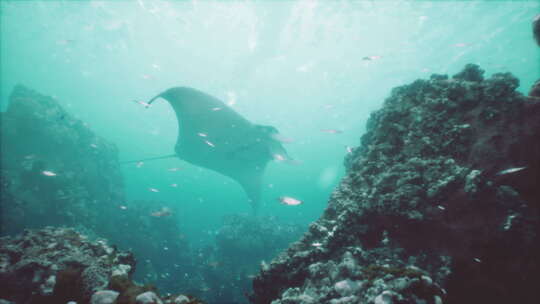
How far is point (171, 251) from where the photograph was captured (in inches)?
558

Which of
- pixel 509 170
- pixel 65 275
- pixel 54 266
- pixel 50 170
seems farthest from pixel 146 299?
pixel 50 170

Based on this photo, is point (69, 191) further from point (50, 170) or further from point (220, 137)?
point (220, 137)

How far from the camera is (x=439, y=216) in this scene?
104 inches

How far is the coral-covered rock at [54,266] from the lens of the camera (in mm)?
2260

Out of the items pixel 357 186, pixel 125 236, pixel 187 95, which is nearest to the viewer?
pixel 357 186

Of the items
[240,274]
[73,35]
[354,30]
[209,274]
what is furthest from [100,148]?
[73,35]

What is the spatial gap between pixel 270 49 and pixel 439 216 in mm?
26918

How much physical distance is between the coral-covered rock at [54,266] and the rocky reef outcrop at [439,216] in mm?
2034

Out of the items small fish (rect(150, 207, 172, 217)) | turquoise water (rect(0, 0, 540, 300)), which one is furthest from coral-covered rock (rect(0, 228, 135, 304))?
small fish (rect(150, 207, 172, 217))

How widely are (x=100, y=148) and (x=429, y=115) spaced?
21270mm

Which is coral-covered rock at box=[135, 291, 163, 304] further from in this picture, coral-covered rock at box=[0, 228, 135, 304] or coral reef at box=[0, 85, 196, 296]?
coral reef at box=[0, 85, 196, 296]

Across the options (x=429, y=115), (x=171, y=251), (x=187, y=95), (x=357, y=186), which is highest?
(x=187, y=95)

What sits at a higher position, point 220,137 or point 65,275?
point 220,137

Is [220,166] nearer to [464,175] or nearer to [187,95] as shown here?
[187,95]
